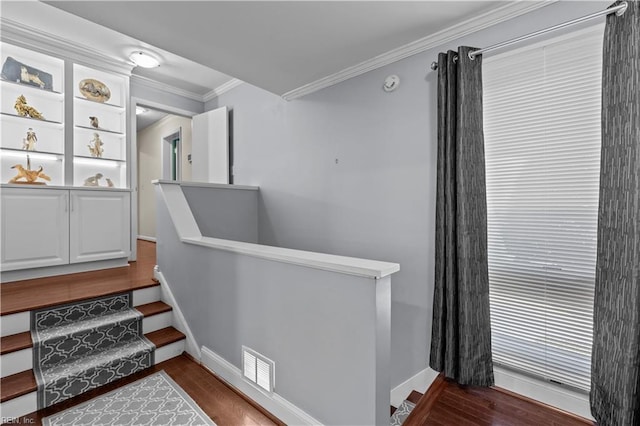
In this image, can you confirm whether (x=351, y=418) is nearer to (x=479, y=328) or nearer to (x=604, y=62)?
(x=479, y=328)

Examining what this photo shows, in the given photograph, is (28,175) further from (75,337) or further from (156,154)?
(156,154)

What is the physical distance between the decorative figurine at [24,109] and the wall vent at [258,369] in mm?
3222

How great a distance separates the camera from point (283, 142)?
10.9ft

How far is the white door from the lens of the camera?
13.0ft

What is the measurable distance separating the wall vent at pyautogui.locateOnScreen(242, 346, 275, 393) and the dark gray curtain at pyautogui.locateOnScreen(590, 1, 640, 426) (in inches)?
66.2

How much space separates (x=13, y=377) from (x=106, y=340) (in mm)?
482

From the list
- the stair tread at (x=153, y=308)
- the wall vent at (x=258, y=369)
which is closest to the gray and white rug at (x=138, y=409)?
the wall vent at (x=258, y=369)

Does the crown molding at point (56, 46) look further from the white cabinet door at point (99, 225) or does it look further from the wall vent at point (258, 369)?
the wall vent at point (258, 369)

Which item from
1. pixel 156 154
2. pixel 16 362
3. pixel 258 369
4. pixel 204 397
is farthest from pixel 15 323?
pixel 156 154

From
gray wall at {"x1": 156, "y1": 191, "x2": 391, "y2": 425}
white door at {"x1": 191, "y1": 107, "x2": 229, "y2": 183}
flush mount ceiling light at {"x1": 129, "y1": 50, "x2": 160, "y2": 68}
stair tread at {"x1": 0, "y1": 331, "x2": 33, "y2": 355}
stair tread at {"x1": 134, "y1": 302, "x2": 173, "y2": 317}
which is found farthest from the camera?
white door at {"x1": 191, "y1": 107, "x2": 229, "y2": 183}

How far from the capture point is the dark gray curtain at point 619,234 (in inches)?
53.1

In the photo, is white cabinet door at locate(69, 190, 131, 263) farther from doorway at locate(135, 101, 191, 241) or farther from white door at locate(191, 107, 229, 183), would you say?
doorway at locate(135, 101, 191, 241)

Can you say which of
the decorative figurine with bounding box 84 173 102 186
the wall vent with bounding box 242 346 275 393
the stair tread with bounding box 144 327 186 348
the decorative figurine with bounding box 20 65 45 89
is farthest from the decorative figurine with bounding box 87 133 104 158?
the wall vent with bounding box 242 346 275 393

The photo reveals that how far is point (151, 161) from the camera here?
5746mm
